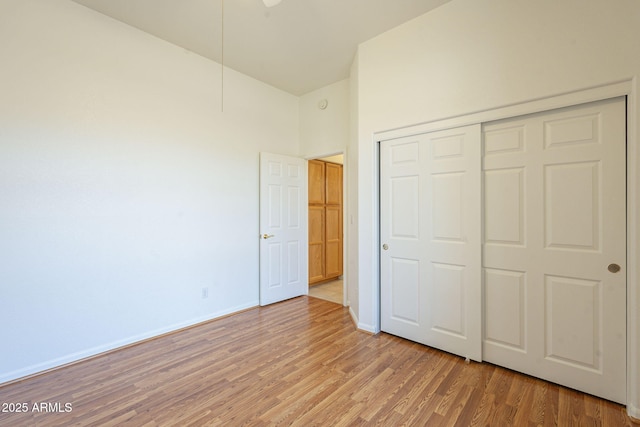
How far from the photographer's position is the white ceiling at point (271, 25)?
247 cm

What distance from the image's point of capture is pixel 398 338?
283 centimetres

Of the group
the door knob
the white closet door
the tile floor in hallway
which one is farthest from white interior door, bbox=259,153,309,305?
the door knob

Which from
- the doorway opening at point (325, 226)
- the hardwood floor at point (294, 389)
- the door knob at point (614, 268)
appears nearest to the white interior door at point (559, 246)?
the door knob at point (614, 268)

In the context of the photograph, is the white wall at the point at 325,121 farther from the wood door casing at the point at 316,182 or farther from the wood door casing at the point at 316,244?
the wood door casing at the point at 316,244

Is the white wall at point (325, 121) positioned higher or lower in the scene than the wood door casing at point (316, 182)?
higher

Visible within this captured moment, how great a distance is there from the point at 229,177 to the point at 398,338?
2.69 meters

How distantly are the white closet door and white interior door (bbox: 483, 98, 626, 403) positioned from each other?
0.39ft

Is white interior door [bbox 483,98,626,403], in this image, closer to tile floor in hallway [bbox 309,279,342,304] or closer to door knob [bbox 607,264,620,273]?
door knob [bbox 607,264,620,273]

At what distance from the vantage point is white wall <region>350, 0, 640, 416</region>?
1761 mm

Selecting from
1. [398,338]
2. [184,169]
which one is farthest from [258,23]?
[398,338]

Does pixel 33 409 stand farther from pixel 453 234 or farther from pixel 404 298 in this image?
pixel 453 234

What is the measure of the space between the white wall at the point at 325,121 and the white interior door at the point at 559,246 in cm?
196

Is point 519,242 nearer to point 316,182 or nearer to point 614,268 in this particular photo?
point 614,268

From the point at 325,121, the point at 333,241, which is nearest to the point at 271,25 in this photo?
the point at 325,121
